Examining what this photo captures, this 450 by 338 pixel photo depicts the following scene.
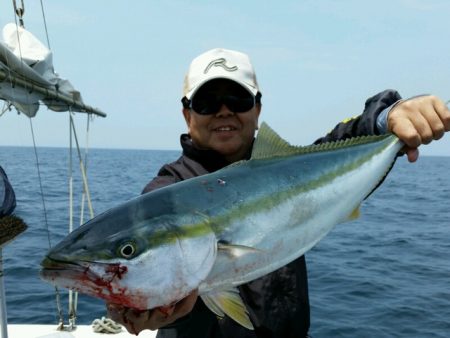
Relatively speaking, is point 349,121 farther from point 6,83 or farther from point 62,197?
point 62,197

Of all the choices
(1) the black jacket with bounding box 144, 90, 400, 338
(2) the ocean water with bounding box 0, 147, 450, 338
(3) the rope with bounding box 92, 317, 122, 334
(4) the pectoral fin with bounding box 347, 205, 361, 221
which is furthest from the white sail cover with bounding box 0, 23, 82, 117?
(4) the pectoral fin with bounding box 347, 205, 361, 221

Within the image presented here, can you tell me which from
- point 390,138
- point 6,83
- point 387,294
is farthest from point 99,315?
point 390,138

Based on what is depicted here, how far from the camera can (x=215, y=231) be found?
7.38 ft

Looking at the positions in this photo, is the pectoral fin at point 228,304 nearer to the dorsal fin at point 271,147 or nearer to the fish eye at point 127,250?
the fish eye at point 127,250

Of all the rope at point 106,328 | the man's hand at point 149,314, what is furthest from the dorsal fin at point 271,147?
the rope at point 106,328

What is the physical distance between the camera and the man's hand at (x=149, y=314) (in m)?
2.26

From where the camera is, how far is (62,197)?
27.3 metres

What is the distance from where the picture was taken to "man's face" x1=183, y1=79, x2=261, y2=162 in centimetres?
330

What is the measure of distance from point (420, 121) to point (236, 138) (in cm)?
121

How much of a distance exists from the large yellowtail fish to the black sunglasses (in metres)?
0.64

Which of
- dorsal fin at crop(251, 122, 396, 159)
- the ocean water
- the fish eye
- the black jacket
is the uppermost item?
dorsal fin at crop(251, 122, 396, 159)

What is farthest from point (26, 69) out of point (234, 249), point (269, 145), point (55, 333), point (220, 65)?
point (234, 249)

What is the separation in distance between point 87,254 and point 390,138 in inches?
72.6

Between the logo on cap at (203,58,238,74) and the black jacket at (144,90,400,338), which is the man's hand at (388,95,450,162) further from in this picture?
the logo on cap at (203,58,238,74)
